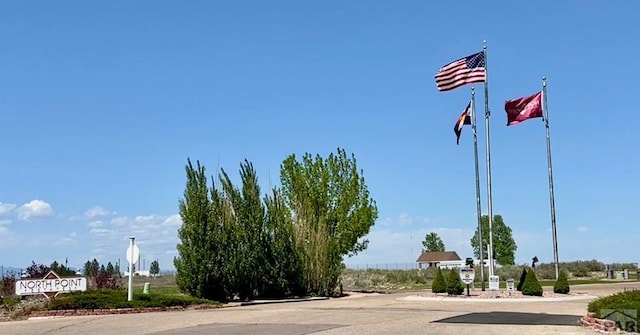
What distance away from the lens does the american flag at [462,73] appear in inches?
1232

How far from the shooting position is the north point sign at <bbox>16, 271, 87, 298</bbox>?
25.1 m

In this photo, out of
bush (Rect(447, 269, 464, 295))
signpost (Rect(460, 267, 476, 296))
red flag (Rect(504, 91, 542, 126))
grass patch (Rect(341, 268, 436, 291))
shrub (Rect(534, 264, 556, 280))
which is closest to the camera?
signpost (Rect(460, 267, 476, 296))

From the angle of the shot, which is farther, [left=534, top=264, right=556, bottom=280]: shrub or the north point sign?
[left=534, top=264, right=556, bottom=280]: shrub

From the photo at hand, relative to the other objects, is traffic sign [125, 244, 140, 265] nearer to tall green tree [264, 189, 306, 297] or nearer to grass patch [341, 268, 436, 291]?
tall green tree [264, 189, 306, 297]

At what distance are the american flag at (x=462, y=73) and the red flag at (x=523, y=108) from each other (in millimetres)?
2456

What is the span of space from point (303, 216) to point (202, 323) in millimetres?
17302

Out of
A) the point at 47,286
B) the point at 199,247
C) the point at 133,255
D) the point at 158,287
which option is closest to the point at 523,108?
the point at 199,247

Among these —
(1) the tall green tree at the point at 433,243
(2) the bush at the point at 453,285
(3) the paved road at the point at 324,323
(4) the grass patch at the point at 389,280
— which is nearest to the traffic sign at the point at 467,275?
(2) the bush at the point at 453,285

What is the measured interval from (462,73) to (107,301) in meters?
17.3

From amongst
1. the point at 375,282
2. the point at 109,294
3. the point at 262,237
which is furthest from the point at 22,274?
the point at 375,282

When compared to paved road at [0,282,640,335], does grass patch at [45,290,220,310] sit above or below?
above

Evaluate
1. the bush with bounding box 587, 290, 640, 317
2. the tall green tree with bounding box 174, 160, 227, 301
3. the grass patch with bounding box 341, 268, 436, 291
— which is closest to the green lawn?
the tall green tree with bounding box 174, 160, 227, 301

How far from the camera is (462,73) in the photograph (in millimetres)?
31312

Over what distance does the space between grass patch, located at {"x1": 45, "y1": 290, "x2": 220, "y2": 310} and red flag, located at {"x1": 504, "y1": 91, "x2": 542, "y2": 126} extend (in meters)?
16.6
